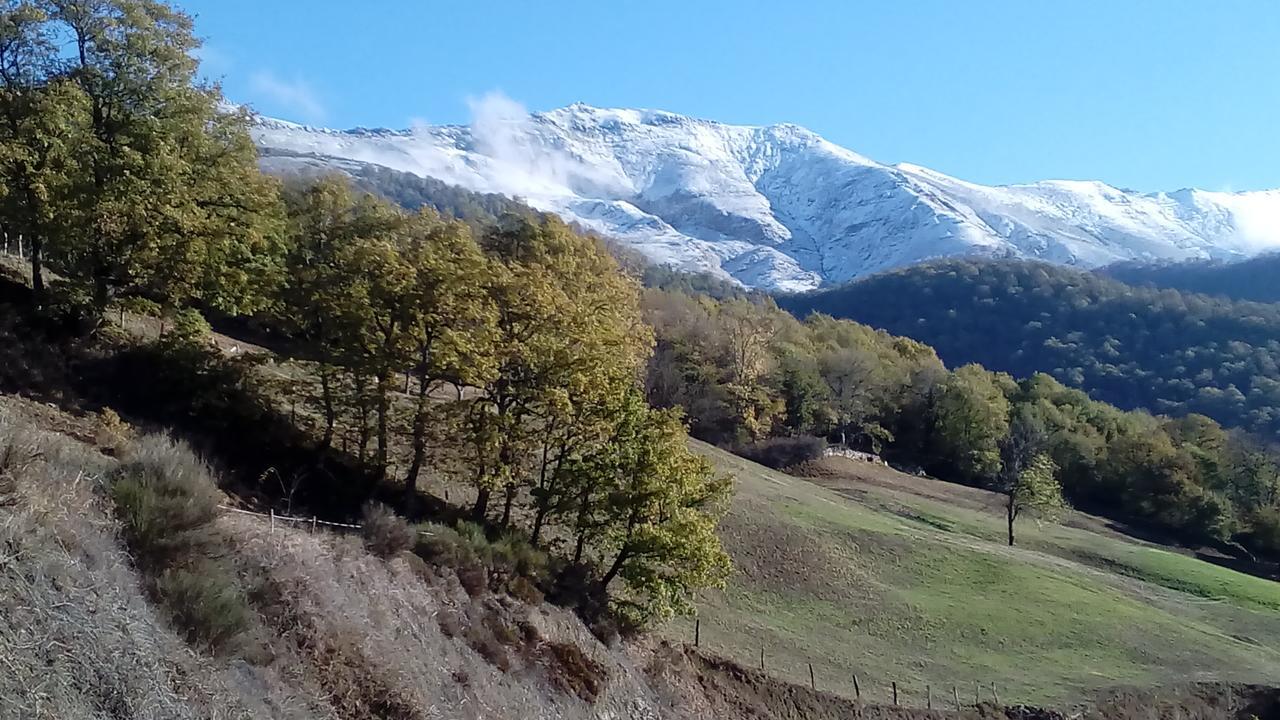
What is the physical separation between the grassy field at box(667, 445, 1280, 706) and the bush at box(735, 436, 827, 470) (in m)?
14.9

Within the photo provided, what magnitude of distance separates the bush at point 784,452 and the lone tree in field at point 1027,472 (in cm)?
1621

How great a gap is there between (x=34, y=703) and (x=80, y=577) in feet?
7.70

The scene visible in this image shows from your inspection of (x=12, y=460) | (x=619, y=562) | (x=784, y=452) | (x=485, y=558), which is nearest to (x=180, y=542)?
(x=12, y=460)

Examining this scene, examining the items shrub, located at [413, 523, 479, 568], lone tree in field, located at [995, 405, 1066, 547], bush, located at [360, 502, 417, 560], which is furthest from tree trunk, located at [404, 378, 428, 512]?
lone tree in field, located at [995, 405, 1066, 547]

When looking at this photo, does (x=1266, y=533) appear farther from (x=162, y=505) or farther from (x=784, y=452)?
(x=162, y=505)

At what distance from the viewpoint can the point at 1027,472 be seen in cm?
6581

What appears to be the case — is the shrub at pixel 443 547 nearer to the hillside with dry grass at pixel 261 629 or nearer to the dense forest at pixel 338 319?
the hillside with dry grass at pixel 261 629

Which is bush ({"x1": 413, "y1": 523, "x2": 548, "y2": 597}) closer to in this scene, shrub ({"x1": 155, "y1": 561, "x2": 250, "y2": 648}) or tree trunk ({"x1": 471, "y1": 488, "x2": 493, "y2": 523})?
tree trunk ({"x1": 471, "y1": 488, "x2": 493, "y2": 523})

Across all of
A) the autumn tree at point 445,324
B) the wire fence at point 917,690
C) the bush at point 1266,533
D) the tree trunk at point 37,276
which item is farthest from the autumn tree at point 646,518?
the bush at point 1266,533

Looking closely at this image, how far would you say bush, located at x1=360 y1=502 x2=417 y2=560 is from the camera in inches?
826

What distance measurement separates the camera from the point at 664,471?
29.0m

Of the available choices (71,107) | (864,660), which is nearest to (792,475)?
(864,660)

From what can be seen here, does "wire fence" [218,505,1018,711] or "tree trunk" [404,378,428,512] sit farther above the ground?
"tree trunk" [404,378,428,512]

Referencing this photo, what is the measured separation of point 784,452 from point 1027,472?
20.6m
